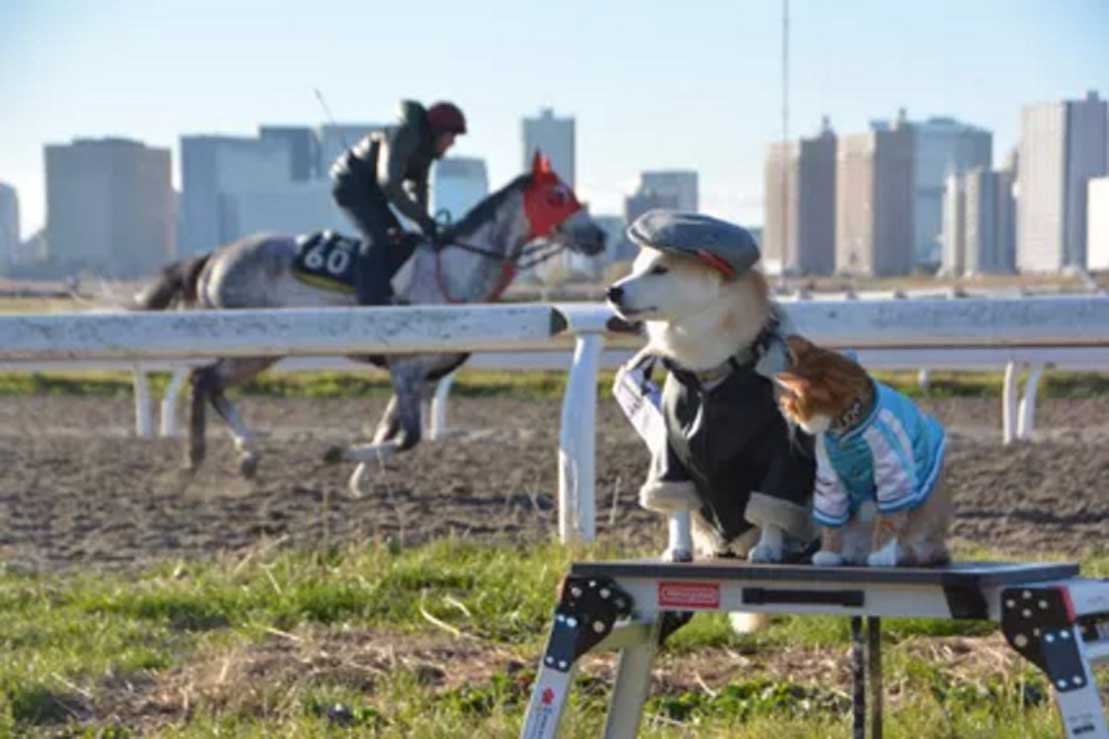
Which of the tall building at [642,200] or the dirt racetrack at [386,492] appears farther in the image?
the tall building at [642,200]

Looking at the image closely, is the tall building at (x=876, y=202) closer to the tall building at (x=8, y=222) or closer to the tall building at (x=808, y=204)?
the tall building at (x=808, y=204)

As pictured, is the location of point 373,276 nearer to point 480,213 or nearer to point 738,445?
point 480,213

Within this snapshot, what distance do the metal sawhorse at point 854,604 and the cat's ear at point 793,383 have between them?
33 centimetres

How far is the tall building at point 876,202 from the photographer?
113 m

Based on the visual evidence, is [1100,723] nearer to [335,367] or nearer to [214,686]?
[214,686]

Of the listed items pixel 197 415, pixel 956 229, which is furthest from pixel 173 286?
pixel 956 229

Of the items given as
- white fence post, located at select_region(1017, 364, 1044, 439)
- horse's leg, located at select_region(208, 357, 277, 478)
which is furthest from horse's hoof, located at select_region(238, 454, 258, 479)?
white fence post, located at select_region(1017, 364, 1044, 439)

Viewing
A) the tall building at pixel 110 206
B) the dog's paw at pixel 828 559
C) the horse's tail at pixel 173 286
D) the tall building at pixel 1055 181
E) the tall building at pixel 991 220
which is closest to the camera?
the dog's paw at pixel 828 559

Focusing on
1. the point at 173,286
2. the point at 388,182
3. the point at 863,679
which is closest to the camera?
the point at 863,679

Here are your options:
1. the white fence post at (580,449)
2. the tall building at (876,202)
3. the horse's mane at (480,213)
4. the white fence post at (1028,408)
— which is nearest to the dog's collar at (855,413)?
the white fence post at (580,449)

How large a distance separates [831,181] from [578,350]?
105 metres

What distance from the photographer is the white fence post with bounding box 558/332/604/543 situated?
314 inches

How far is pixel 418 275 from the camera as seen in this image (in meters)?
12.8

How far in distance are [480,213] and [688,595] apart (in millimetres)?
9077
